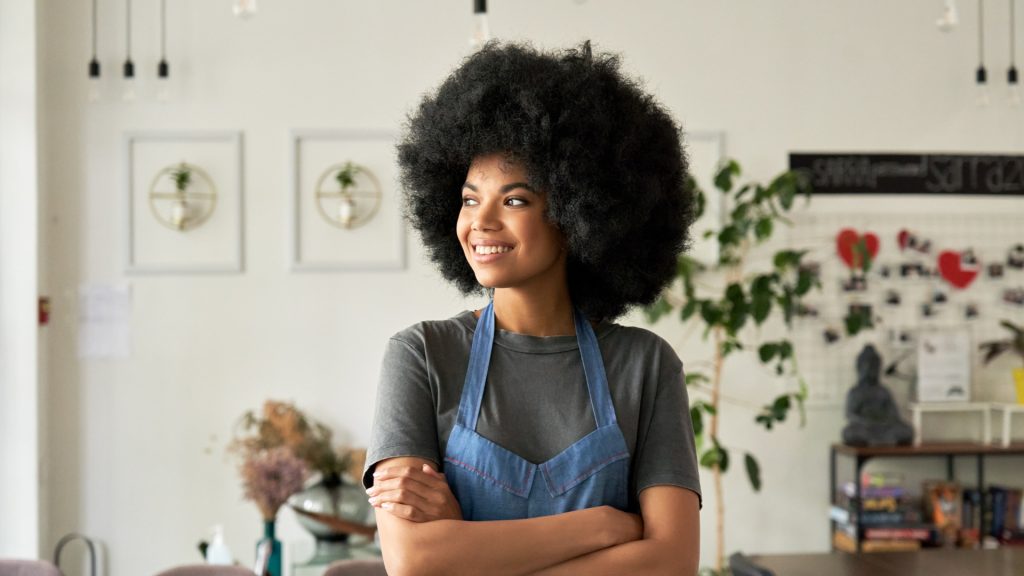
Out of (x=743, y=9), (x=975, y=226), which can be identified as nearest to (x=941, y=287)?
(x=975, y=226)

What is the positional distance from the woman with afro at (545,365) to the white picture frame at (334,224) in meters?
3.23

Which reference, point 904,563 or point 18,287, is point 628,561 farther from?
point 18,287

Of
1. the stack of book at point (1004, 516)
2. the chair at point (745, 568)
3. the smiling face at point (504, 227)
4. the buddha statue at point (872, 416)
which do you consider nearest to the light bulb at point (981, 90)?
the buddha statue at point (872, 416)

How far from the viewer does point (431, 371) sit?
157 centimetres

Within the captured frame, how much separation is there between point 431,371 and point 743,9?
4014 mm

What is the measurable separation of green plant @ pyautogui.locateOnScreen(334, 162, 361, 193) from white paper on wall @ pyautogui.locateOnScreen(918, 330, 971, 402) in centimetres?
284

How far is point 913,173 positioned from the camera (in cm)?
517

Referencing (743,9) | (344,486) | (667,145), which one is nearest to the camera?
(667,145)

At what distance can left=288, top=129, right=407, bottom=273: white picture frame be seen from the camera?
486cm

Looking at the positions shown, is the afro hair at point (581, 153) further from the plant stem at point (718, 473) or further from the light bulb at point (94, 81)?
the light bulb at point (94, 81)

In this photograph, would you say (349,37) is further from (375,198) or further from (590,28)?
(590,28)

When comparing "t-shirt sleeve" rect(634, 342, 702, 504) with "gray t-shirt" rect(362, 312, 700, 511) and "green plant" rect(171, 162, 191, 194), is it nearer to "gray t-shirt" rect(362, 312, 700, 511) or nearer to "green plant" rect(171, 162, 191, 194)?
"gray t-shirt" rect(362, 312, 700, 511)

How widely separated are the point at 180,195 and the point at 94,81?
637mm

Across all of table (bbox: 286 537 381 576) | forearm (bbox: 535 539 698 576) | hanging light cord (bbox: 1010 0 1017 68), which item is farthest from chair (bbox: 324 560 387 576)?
hanging light cord (bbox: 1010 0 1017 68)
